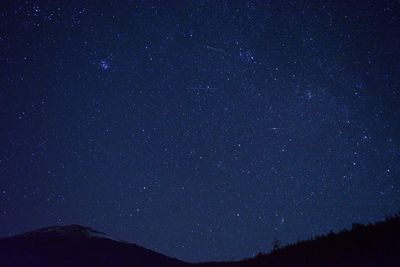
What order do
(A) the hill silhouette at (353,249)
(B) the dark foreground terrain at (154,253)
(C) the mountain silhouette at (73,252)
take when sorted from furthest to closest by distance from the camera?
(C) the mountain silhouette at (73,252) < (B) the dark foreground terrain at (154,253) < (A) the hill silhouette at (353,249)

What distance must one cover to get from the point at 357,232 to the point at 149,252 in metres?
17.4

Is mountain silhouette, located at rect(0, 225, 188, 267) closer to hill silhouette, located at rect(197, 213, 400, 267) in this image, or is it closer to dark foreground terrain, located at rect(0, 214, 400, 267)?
dark foreground terrain, located at rect(0, 214, 400, 267)

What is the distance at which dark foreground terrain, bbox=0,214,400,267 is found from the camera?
6879 mm

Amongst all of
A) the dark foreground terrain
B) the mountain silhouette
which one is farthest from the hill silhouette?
the mountain silhouette

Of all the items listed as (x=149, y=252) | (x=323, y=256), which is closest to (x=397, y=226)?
(x=323, y=256)

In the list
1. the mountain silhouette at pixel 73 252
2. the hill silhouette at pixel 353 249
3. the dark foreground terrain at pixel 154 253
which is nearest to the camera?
the hill silhouette at pixel 353 249

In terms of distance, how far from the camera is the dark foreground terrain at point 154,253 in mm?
6879

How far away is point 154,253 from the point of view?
23062 mm

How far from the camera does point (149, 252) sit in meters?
23.0

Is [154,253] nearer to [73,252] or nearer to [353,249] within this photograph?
[73,252]

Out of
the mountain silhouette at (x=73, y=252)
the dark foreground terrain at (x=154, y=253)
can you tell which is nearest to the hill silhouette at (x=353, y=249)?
the dark foreground terrain at (x=154, y=253)

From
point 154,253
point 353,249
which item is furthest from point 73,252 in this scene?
point 353,249

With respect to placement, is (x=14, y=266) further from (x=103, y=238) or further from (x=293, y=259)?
(x=293, y=259)

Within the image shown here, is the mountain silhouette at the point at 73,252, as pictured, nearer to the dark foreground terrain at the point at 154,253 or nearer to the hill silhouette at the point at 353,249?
the dark foreground terrain at the point at 154,253
